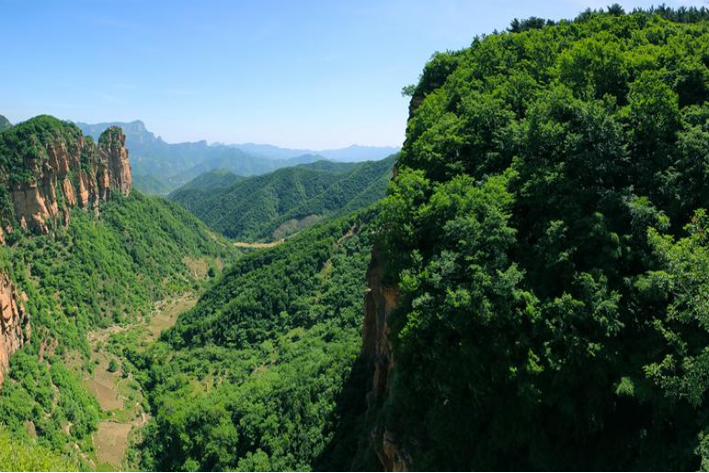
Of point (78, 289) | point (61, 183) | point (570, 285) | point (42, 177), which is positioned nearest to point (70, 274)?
point (78, 289)

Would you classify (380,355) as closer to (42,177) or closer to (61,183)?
(42,177)

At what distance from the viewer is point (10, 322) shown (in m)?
59.9

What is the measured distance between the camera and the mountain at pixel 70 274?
5719 cm

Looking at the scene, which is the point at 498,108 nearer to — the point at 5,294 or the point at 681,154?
the point at 681,154

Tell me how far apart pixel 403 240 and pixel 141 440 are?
54163mm

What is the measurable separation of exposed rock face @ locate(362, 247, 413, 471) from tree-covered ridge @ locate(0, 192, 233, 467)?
128 ft

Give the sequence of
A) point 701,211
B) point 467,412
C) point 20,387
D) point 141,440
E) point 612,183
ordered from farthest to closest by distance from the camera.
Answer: point 141,440
point 20,387
point 612,183
point 467,412
point 701,211

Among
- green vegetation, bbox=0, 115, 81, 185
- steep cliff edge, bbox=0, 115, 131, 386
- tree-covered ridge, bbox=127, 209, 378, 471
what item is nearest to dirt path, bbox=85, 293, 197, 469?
tree-covered ridge, bbox=127, 209, 378, 471

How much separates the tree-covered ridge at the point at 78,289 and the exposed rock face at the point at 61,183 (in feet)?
10.6

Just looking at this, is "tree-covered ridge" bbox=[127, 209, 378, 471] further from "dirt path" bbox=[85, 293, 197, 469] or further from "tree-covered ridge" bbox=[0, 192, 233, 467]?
"tree-covered ridge" bbox=[0, 192, 233, 467]

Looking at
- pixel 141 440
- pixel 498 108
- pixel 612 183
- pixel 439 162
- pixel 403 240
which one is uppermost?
pixel 498 108

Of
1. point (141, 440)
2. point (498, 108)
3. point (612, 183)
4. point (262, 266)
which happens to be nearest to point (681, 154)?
point (612, 183)

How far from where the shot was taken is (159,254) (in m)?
124

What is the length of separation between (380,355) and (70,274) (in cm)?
7756
